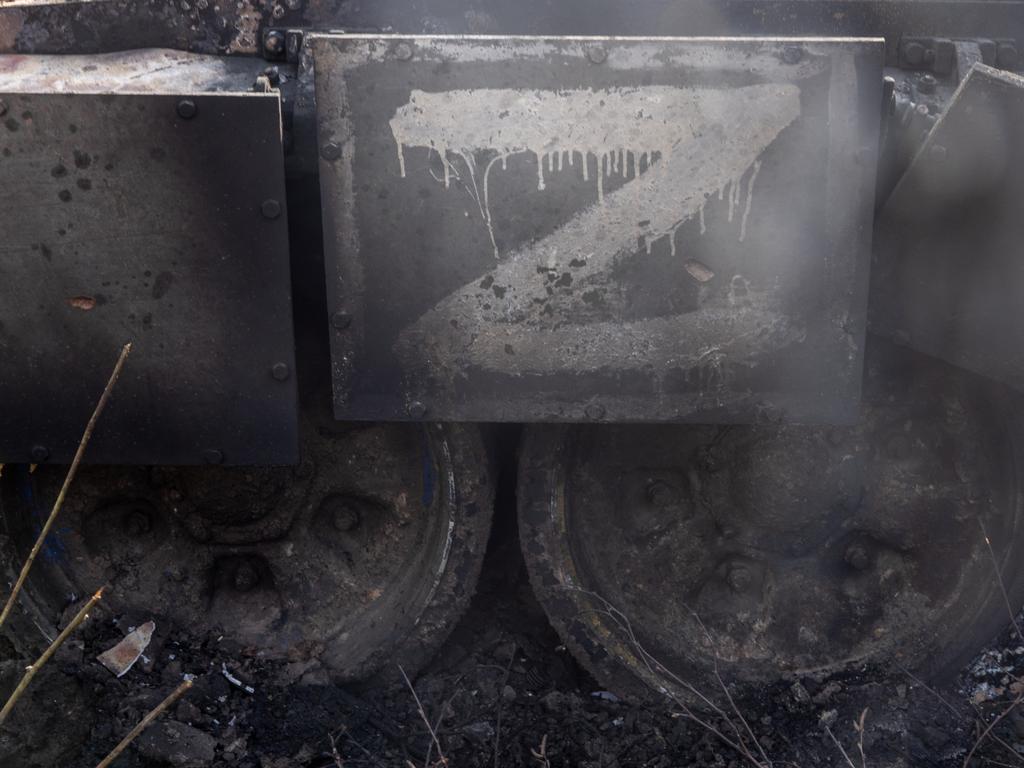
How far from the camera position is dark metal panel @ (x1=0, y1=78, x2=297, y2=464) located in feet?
7.66

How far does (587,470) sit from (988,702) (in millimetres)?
1105

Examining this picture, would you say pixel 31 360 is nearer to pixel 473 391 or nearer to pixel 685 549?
pixel 473 391

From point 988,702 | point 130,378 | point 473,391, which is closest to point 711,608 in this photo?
point 988,702

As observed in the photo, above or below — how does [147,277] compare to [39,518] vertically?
above

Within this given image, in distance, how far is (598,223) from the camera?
2369 mm

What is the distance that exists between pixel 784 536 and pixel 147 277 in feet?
5.35

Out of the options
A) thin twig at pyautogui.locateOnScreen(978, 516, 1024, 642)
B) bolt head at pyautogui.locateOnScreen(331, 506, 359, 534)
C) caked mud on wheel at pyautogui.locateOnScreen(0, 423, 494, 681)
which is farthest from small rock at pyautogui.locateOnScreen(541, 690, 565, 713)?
thin twig at pyautogui.locateOnScreen(978, 516, 1024, 642)

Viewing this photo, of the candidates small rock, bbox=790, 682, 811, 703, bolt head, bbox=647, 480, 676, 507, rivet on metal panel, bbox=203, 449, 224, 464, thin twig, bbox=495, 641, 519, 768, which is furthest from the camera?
bolt head, bbox=647, 480, 676, 507

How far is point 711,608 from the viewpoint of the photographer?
3.04 metres

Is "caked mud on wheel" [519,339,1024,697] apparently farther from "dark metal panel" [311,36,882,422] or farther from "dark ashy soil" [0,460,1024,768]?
"dark metal panel" [311,36,882,422]

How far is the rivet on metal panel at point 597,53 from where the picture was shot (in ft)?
7.52

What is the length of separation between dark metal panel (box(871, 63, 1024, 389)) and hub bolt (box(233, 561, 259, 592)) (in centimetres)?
168

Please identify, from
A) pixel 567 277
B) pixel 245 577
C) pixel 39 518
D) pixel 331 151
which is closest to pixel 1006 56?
pixel 567 277

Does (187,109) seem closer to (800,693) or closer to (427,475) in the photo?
(427,475)
